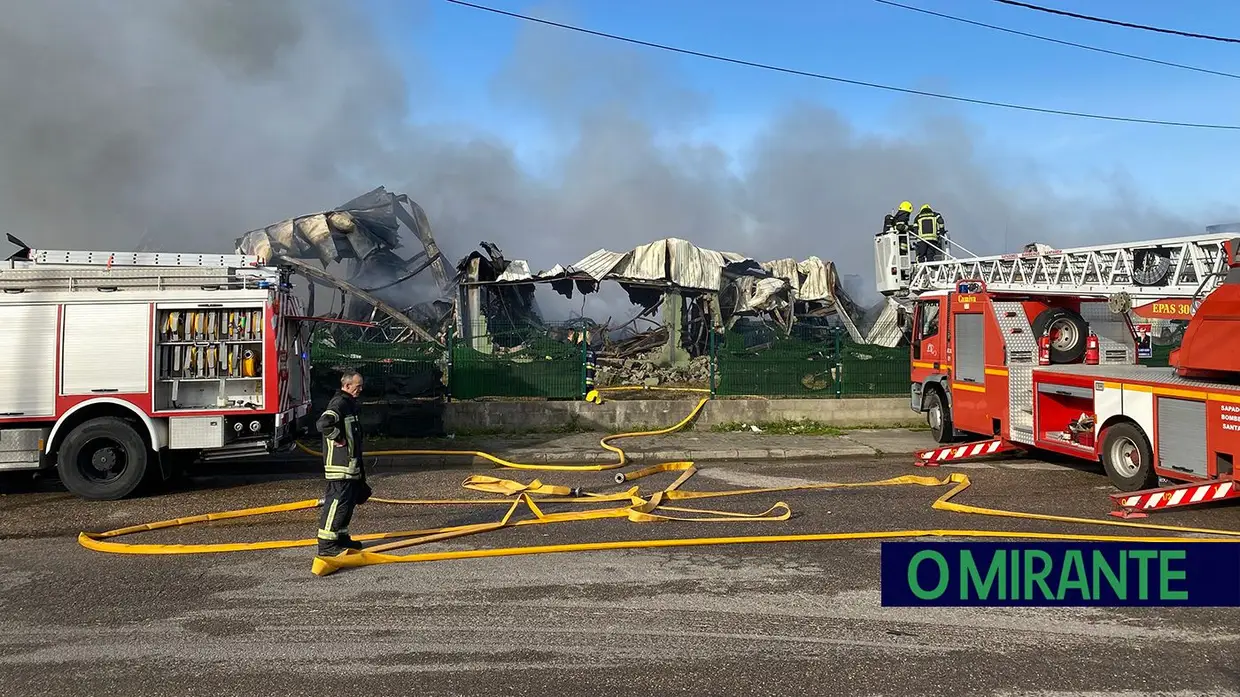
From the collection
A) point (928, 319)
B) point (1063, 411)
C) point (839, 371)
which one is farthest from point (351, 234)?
point (1063, 411)

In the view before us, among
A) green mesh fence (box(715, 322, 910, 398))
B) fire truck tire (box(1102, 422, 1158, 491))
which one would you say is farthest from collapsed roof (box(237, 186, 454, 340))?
fire truck tire (box(1102, 422, 1158, 491))

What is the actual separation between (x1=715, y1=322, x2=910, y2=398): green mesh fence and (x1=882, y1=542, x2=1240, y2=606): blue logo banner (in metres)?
7.71

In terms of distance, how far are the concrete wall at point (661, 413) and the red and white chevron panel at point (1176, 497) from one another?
21.0 feet

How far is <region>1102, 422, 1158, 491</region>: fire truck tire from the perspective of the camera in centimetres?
809

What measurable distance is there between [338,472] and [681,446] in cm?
645

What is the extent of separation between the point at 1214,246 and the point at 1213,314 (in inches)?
43.2

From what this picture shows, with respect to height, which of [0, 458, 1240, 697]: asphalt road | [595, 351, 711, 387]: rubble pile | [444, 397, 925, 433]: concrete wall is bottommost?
[0, 458, 1240, 697]: asphalt road

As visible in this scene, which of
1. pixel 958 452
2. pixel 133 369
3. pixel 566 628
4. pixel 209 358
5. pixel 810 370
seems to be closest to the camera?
pixel 566 628

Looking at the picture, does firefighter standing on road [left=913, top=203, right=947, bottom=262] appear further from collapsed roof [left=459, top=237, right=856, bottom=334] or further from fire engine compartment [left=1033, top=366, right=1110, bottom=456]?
collapsed roof [left=459, top=237, right=856, bottom=334]

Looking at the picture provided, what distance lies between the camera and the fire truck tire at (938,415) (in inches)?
456

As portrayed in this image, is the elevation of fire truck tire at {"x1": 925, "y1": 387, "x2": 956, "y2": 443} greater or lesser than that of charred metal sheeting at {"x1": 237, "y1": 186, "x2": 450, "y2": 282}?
lesser

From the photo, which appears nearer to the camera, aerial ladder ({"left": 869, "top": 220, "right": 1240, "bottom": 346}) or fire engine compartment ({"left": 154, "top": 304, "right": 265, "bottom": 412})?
aerial ladder ({"left": 869, "top": 220, "right": 1240, "bottom": 346})

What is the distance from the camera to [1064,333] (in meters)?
10.2

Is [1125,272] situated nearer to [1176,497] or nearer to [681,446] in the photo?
[1176,497]
